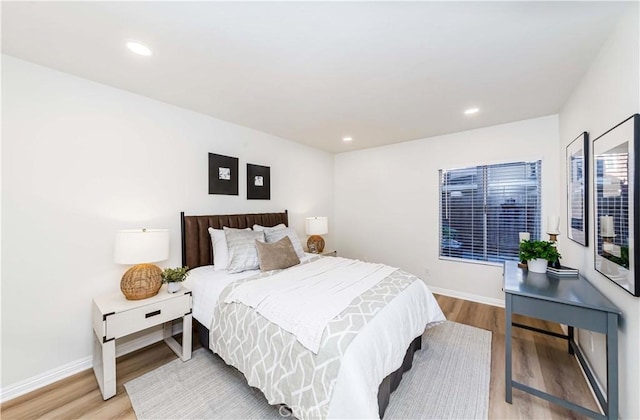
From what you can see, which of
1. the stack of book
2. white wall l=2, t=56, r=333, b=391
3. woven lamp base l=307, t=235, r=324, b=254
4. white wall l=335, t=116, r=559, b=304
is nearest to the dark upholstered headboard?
white wall l=2, t=56, r=333, b=391

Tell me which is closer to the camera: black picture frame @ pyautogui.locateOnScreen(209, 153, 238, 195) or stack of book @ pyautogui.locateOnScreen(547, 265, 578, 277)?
stack of book @ pyautogui.locateOnScreen(547, 265, 578, 277)

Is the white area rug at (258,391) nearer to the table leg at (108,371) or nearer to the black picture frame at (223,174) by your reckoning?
the table leg at (108,371)

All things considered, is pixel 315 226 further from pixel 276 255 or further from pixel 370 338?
pixel 370 338

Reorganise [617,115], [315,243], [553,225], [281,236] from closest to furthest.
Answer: [617,115], [553,225], [281,236], [315,243]

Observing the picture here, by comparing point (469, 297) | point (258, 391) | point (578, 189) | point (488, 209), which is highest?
point (578, 189)

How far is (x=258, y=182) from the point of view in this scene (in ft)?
11.7

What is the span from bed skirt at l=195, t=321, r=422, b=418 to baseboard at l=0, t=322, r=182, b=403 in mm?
517

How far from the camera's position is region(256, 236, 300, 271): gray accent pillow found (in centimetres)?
257

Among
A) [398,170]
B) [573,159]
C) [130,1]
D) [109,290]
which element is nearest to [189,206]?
[109,290]

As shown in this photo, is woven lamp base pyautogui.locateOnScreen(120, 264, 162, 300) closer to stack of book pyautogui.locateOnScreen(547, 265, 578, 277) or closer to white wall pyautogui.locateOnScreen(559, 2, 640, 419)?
white wall pyautogui.locateOnScreen(559, 2, 640, 419)

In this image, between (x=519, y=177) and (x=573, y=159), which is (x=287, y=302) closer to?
(x=573, y=159)

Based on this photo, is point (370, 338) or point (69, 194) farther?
point (69, 194)

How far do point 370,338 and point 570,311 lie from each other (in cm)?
125

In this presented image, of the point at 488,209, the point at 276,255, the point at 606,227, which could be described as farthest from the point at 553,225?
the point at 276,255
